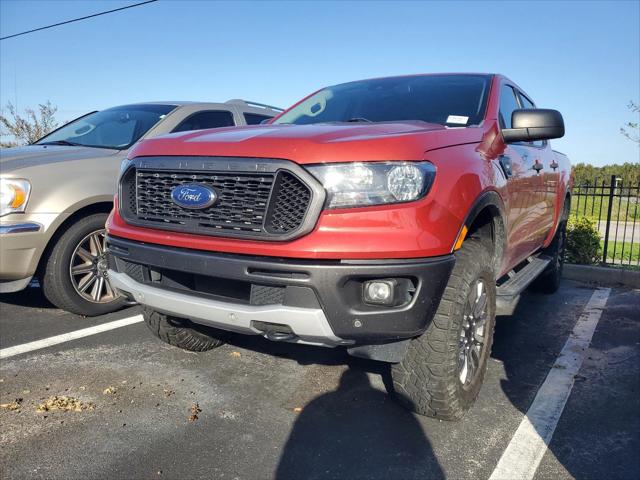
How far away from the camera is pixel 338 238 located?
2227 mm

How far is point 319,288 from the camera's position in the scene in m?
2.21

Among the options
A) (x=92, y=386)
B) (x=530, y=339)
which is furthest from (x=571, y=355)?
(x=92, y=386)

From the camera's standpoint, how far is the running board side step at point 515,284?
324 cm

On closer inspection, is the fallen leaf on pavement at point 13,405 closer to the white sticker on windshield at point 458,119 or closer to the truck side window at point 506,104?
the white sticker on windshield at point 458,119

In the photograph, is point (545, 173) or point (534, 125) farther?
point (545, 173)

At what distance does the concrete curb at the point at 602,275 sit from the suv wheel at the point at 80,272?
18.4 ft

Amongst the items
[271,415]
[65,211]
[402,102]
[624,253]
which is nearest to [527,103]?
[402,102]

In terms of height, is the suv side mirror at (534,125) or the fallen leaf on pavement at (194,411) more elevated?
the suv side mirror at (534,125)

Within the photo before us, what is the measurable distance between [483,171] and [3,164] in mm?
3449

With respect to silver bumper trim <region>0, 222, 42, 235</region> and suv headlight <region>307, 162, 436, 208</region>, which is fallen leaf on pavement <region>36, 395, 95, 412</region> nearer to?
silver bumper trim <region>0, 222, 42, 235</region>

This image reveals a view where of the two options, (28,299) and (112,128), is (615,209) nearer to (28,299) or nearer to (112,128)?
(112,128)

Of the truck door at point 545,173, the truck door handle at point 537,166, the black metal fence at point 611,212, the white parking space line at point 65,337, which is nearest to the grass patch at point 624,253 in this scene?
the black metal fence at point 611,212

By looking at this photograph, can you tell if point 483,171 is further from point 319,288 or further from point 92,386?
point 92,386

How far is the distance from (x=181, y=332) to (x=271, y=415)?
100 centimetres
